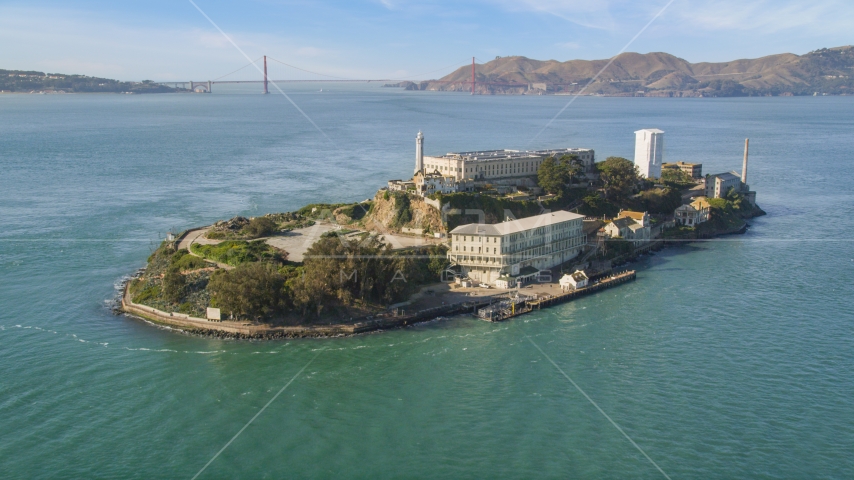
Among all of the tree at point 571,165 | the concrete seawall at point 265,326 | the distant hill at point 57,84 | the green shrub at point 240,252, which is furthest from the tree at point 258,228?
the distant hill at point 57,84

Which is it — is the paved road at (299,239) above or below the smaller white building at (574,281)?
above

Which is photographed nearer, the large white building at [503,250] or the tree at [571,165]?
the large white building at [503,250]

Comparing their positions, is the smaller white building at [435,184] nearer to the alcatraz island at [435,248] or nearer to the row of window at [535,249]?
the alcatraz island at [435,248]

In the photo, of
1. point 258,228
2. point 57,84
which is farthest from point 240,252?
point 57,84

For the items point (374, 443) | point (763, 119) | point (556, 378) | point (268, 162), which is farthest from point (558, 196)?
point (763, 119)

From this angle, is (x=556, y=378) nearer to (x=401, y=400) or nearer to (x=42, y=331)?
(x=401, y=400)

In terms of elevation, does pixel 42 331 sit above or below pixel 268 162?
below

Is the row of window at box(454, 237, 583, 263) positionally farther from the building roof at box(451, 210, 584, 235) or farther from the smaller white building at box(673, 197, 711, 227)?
the smaller white building at box(673, 197, 711, 227)

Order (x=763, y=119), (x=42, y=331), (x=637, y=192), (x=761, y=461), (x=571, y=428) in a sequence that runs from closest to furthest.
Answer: (x=761, y=461) < (x=571, y=428) < (x=42, y=331) < (x=637, y=192) < (x=763, y=119)

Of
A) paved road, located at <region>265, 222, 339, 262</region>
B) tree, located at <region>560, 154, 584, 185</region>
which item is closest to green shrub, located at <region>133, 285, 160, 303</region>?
paved road, located at <region>265, 222, 339, 262</region>
